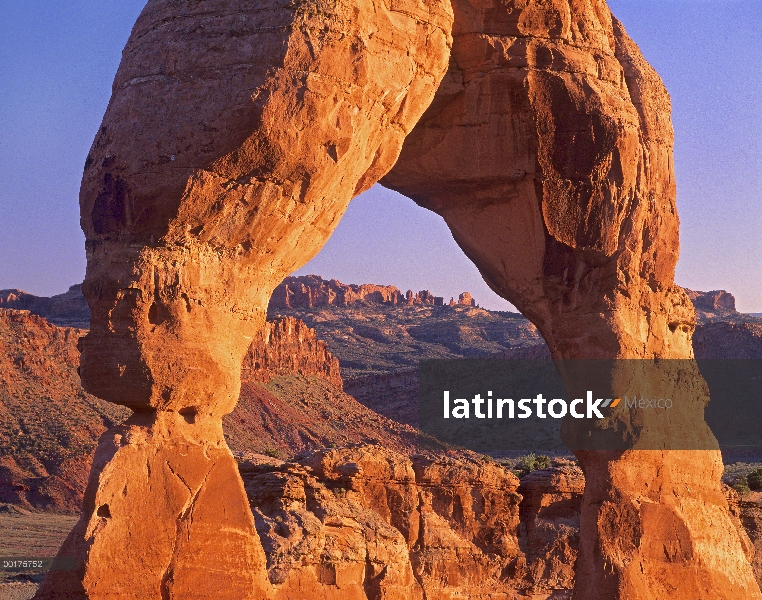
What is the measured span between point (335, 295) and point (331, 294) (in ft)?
1.84

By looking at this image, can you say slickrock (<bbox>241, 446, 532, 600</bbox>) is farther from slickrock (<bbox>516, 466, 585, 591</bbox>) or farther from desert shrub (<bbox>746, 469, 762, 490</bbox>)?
desert shrub (<bbox>746, 469, 762, 490</bbox>)

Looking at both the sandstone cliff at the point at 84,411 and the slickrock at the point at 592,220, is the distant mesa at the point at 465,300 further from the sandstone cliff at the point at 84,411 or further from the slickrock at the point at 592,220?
the slickrock at the point at 592,220

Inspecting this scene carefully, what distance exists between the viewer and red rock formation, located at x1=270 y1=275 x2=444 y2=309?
109188mm

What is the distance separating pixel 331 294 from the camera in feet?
375

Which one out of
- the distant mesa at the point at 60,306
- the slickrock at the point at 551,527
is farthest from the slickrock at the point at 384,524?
the distant mesa at the point at 60,306

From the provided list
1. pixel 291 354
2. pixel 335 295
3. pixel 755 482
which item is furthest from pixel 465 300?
pixel 755 482

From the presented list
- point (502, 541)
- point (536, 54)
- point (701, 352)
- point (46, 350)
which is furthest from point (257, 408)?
point (536, 54)

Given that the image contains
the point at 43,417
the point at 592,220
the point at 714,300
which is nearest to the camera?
the point at 592,220

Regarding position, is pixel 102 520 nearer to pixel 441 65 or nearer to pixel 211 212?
pixel 211 212

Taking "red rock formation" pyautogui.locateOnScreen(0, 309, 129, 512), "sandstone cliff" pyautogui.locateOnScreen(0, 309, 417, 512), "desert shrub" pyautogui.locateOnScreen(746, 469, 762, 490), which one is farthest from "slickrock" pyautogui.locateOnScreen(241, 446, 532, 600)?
"red rock formation" pyautogui.locateOnScreen(0, 309, 129, 512)

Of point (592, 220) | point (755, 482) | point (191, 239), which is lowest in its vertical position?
point (755, 482)

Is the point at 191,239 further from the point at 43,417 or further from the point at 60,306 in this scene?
the point at 60,306

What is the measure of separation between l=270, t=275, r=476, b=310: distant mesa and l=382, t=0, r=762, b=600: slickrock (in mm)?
92183

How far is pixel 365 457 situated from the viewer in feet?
48.0
